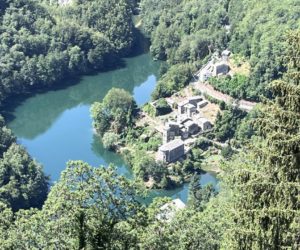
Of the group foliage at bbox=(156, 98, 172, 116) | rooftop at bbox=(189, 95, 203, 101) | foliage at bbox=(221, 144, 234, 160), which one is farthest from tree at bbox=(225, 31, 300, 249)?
rooftop at bbox=(189, 95, 203, 101)

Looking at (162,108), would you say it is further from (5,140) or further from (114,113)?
(5,140)

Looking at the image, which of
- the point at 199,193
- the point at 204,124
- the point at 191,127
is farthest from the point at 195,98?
the point at 199,193

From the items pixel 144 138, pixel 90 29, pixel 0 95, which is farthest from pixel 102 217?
pixel 90 29

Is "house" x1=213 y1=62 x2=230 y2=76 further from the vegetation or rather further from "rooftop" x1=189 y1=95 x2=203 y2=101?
the vegetation

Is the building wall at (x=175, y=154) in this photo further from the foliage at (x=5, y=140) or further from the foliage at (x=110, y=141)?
the foliage at (x=5, y=140)

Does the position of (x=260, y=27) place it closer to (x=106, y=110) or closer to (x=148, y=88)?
(x=148, y=88)

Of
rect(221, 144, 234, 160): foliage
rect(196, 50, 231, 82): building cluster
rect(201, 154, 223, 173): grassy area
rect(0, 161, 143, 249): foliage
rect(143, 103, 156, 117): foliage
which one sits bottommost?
rect(201, 154, 223, 173): grassy area
